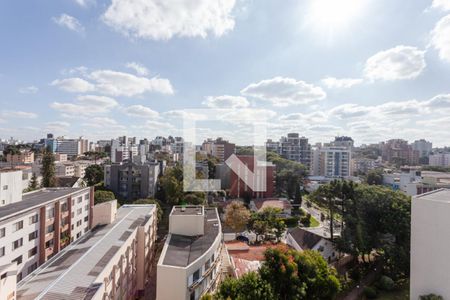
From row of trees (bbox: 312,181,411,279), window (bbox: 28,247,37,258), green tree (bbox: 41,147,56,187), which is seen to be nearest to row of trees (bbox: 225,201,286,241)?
row of trees (bbox: 312,181,411,279)

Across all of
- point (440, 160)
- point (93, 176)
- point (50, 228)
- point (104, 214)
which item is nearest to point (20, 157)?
point (93, 176)

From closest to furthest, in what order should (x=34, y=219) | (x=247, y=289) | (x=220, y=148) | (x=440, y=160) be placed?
(x=247, y=289) < (x=34, y=219) < (x=220, y=148) < (x=440, y=160)

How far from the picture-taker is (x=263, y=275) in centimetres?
676

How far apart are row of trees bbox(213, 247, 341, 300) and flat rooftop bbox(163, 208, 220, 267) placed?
5.54ft

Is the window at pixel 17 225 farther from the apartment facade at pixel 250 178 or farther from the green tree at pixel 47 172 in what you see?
the apartment facade at pixel 250 178

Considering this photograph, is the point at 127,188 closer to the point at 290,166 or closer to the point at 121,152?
the point at 290,166

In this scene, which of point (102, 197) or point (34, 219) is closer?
point (34, 219)

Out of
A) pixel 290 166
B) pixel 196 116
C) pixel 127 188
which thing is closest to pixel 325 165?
pixel 290 166

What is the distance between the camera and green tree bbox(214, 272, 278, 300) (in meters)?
6.14

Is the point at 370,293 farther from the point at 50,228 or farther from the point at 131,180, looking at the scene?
the point at 131,180

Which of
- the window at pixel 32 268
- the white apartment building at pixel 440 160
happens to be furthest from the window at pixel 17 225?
the white apartment building at pixel 440 160

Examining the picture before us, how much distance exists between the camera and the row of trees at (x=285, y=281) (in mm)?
6289

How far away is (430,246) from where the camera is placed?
7402 mm

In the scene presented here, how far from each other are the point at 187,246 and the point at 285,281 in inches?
149
